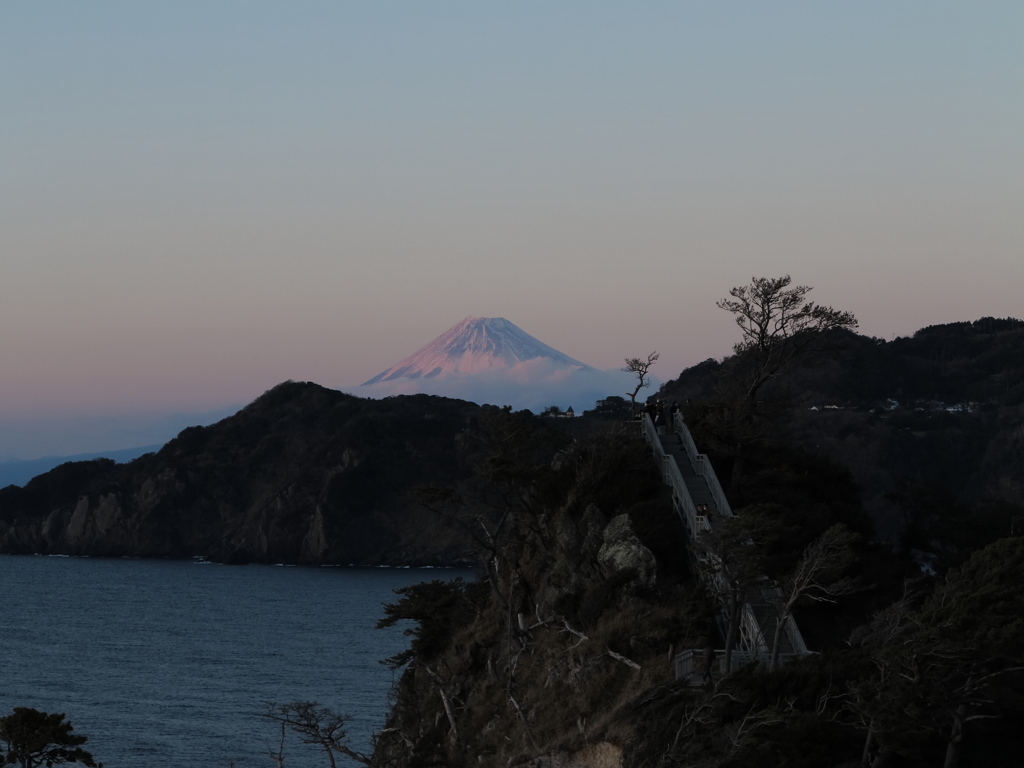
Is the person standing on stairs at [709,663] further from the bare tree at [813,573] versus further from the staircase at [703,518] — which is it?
the bare tree at [813,573]

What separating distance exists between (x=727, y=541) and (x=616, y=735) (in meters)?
5.18

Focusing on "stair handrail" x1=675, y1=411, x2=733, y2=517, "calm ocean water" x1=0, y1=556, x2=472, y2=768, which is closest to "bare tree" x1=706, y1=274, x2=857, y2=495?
"stair handrail" x1=675, y1=411, x2=733, y2=517

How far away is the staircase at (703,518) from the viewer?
31.6 m

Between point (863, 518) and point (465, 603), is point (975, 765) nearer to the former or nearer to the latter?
point (863, 518)

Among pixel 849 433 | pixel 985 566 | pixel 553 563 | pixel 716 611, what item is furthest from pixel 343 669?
pixel 849 433

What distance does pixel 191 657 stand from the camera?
10638cm

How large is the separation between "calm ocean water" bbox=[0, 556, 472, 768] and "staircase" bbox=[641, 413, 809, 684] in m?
31.7

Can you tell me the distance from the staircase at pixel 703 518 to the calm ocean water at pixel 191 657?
31.7m

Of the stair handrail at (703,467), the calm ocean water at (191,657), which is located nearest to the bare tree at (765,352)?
the stair handrail at (703,467)

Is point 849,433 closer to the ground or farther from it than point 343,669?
farther from it

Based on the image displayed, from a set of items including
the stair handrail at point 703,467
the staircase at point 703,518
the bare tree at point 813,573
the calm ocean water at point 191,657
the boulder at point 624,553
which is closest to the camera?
the bare tree at point 813,573

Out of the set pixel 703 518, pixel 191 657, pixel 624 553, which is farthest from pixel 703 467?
pixel 191 657

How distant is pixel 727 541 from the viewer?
3169 cm

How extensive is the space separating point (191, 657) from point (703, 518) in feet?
254
